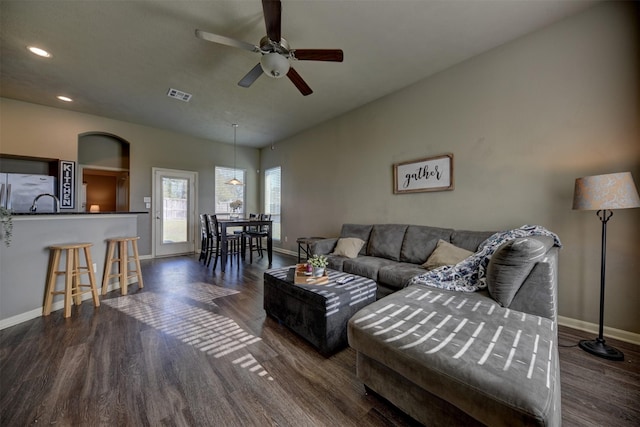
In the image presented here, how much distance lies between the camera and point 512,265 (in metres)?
1.66

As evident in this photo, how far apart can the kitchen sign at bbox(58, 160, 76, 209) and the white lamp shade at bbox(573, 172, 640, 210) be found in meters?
7.33

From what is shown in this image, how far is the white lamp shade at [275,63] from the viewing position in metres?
2.25

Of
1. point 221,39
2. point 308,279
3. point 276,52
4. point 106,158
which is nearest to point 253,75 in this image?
point 276,52

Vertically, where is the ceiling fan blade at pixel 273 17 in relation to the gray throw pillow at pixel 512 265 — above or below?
above

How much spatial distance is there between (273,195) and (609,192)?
602 centimetres

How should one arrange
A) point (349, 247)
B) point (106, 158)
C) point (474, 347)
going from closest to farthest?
point (474, 347) → point (349, 247) → point (106, 158)

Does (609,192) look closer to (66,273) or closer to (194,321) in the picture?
(194,321)

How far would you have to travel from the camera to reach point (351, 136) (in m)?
4.42

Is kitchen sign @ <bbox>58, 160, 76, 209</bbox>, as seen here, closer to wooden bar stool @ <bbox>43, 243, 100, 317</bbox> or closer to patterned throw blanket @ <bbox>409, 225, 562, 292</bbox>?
wooden bar stool @ <bbox>43, 243, 100, 317</bbox>

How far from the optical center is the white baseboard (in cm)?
201

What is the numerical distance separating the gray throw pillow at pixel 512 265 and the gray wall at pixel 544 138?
102 centimetres

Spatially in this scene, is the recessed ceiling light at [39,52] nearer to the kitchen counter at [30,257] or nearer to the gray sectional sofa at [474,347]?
the kitchen counter at [30,257]

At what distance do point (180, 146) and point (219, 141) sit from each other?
97 cm

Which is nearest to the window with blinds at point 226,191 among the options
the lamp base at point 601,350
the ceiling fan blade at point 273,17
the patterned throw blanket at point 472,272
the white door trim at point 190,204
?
the white door trim at point 190,204
